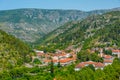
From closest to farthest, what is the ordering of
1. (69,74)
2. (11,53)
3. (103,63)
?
(69,74) < (103,63) < (11,53)

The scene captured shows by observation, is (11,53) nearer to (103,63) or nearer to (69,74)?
(103,63)

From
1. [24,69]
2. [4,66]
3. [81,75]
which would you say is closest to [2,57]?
[4,66]

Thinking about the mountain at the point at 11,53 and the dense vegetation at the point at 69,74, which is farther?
the mountain at the point at 11,53

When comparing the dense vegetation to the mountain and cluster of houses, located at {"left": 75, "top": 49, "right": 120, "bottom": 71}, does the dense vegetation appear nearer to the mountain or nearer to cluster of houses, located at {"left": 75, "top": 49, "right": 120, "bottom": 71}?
cluster of houses, located at {"left": 75, "top": 49, "right": 120, "bottom": 71}

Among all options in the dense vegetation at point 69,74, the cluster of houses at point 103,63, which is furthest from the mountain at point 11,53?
the cluster of houses at point 103,63


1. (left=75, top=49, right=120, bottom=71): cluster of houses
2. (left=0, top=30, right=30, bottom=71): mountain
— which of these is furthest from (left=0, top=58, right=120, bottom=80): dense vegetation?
(left=0, top=30, right=30, bottom=71): mountain

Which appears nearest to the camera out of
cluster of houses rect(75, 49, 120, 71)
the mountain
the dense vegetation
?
the dense vegetation

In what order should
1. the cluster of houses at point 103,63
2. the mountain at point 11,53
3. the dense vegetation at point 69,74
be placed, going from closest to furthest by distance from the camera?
1. the dense vegetation at point 69,74
2. the cluster of houses at point 103,63
3. the mountain at point 11,53

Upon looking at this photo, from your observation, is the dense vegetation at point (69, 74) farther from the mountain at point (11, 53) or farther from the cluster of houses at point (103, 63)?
the mountain at point (11, 53)

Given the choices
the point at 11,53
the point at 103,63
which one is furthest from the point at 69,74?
the point at 11,53

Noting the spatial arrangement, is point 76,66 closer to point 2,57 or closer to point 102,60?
point 102,60
